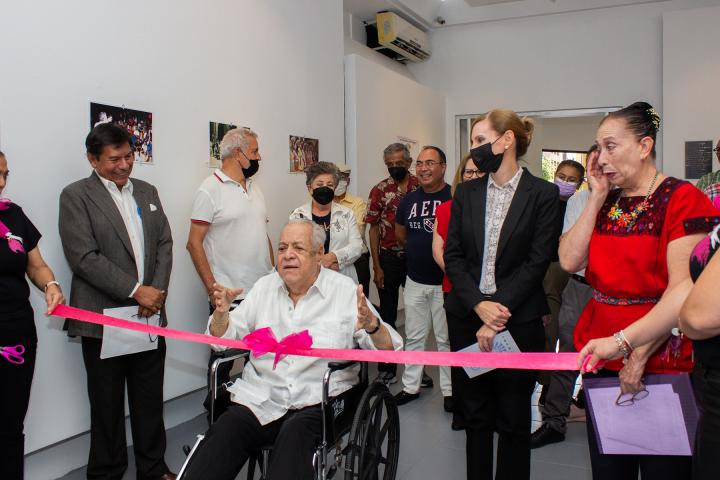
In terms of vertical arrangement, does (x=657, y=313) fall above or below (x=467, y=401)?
above

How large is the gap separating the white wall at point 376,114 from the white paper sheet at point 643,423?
4.19m

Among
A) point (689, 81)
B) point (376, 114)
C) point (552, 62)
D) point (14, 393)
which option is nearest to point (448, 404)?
point (14, 393)

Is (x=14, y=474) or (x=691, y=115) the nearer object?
(x=14, y=474)

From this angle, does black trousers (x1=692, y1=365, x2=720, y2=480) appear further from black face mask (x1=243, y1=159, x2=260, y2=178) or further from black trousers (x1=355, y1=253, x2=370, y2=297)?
black trousers (x1=355, y1=253, x2=370, y2=297)

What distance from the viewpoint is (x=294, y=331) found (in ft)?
7.42

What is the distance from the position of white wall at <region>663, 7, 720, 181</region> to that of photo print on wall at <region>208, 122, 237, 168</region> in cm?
500

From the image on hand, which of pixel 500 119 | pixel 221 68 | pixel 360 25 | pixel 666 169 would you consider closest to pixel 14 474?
pixel 500 119

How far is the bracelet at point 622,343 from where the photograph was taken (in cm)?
153

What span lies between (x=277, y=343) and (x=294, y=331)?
0.16m

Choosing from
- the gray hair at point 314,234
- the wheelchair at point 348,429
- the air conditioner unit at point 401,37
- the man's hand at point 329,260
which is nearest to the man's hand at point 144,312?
the wheelchair at point 348,429

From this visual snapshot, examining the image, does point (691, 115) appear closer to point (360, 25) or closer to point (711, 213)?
point (360, 25)

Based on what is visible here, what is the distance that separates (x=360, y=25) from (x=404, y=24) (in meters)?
0.52

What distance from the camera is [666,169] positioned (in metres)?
6.37

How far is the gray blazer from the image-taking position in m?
2.55
